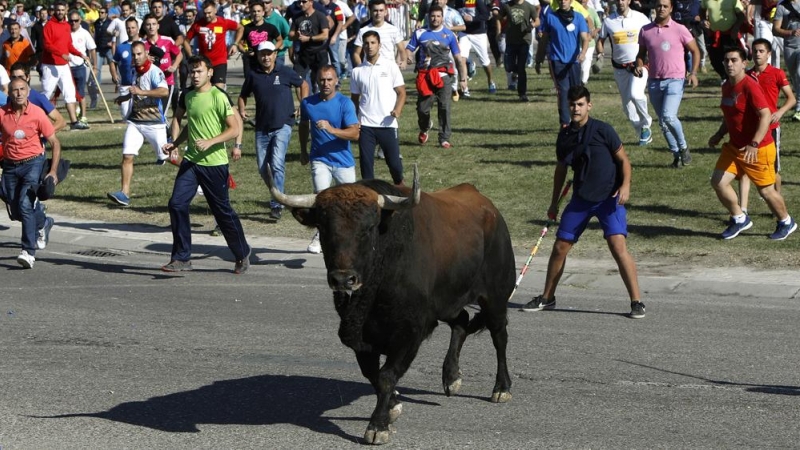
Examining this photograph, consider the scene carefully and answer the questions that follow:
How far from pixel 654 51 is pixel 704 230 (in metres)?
3.73

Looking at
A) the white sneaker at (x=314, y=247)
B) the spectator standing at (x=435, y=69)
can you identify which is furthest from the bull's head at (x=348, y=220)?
the spectator standing at (x=435, y=69)

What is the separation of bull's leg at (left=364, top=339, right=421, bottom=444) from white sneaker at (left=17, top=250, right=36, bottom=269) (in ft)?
24.7

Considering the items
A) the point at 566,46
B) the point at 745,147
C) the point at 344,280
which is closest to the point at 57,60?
the point at 566,46

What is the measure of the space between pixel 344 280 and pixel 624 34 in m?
13.2

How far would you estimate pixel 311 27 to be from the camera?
22703 millimetres

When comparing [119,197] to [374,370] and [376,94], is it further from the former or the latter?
[374,370]

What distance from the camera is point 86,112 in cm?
2775

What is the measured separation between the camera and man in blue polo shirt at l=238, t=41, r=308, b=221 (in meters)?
15.4

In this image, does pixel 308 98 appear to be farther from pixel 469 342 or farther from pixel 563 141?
pixel 469 342

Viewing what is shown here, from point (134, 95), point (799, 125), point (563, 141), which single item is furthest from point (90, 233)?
point (799, 125)

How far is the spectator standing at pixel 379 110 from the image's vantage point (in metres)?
15.3

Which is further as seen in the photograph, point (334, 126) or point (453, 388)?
point (334, 126)

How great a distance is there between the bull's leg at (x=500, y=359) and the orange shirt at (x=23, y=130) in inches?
277

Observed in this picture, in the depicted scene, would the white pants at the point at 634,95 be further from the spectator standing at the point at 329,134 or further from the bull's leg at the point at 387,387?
the bull's leg at the point at 387,387
